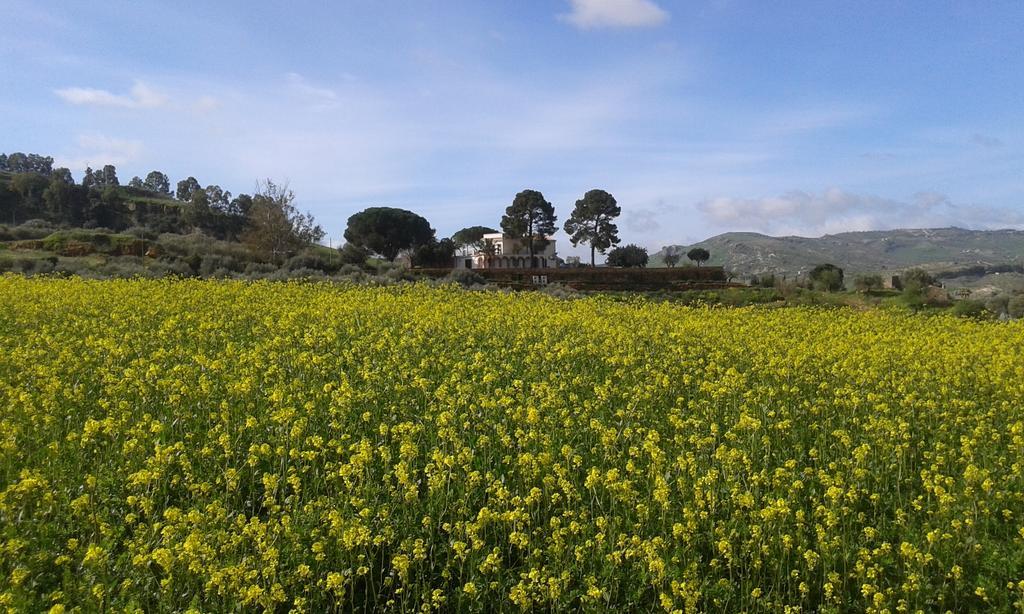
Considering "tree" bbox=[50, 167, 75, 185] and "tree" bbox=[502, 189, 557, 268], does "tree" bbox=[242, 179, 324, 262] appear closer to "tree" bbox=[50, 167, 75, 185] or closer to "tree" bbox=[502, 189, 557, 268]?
"tree" bbox=[502, 189, 557, 268]

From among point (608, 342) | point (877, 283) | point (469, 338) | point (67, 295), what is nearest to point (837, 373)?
point (608, 342)

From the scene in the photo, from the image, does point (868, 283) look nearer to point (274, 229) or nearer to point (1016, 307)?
point (1016, 307)

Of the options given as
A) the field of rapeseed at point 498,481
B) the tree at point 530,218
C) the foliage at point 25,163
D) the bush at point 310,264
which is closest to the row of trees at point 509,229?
the tree at point 530,218

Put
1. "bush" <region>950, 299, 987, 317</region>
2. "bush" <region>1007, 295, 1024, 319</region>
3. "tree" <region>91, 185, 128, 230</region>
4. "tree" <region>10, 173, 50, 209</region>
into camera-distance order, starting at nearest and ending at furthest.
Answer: "bush" <region>950, 299, 987, 317</region> → "bush" <region>1007, 295, 1024, 319</region> → "tree" <region>91, 185, 128, 230</region> → "tree" <region>10, 173, 50, 209</region>

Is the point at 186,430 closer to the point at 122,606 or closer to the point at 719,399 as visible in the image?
the point at 122,606

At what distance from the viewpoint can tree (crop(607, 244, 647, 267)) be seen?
65.1m

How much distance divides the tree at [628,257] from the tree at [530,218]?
25.8 feet

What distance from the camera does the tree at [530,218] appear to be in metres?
69.8

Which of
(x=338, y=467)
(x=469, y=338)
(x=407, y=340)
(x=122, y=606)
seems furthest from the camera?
(x=469, y=338)

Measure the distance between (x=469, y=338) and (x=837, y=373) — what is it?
180 inches

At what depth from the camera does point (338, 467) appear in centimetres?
484

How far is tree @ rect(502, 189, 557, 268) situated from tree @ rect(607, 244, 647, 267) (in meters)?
7.87

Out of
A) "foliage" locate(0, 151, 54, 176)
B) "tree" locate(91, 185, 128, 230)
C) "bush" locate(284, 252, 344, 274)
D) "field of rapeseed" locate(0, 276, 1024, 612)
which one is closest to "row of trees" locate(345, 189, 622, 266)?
"bush" locate(284, 252, 344, 274)

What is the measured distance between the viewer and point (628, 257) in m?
66.0
